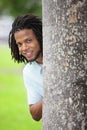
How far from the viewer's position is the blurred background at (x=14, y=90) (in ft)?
41.7

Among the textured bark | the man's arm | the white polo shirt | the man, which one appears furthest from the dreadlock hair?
the textured bark

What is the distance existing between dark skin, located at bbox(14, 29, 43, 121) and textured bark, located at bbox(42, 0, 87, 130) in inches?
26.1

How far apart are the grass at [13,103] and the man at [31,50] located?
7.52 metres

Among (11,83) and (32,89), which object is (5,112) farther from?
(32,89)

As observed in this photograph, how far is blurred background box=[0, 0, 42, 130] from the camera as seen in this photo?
41.7 ft

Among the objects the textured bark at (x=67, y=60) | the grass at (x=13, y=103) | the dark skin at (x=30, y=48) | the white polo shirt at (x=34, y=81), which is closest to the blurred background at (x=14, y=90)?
the grass at (x=13, y=103)

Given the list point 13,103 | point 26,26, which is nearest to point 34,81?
point 26,26

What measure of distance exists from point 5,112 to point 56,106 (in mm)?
11494

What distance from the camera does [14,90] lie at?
18938 mm

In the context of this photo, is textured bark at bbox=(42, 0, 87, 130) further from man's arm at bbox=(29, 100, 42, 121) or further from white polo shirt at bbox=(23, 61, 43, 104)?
white polo shirt at bbox=(23, 61, 43, 104)

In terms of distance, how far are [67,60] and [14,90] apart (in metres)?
16.0

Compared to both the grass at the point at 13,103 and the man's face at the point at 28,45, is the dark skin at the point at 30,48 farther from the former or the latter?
the grass at the point at 13,103

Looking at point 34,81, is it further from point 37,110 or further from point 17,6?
point 17,6

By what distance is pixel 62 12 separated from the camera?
3.01 metres
